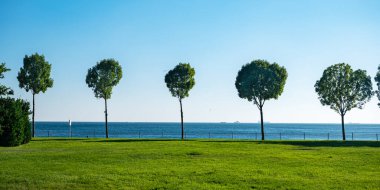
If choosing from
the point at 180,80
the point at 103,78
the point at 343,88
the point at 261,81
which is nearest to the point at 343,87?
the point at 343,88

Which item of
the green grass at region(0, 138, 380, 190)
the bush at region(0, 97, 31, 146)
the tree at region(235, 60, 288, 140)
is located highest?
the tree at region(235, 60, 288, 140)

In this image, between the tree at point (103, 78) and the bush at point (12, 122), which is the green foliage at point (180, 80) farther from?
the bush at point (12, 122)

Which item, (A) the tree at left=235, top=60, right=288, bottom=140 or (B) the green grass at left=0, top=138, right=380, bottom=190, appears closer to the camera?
(B) the green grass at left=0, top=138, right=380, bottom=190

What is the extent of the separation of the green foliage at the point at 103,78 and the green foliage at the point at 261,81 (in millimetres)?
20579

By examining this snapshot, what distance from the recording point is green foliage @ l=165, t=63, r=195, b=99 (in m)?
58.1

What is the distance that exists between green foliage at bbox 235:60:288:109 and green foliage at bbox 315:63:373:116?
6.50m

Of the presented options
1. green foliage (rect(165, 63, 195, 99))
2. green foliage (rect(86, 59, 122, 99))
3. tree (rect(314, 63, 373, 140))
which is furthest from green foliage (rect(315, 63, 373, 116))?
green foliage (rect(86, 59, 122, 99))

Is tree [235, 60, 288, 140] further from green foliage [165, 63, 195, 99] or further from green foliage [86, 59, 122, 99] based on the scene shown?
green foliage [86, 59, 122, 99]

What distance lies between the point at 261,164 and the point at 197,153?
707 cm

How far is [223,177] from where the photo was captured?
18.5 metres

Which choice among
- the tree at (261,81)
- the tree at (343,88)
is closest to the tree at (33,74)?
the tree at (261,81)

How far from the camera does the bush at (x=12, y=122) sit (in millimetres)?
35188

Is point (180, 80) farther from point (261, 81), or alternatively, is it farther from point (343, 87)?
point (343, 87)

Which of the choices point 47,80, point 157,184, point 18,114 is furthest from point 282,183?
point 47,80
